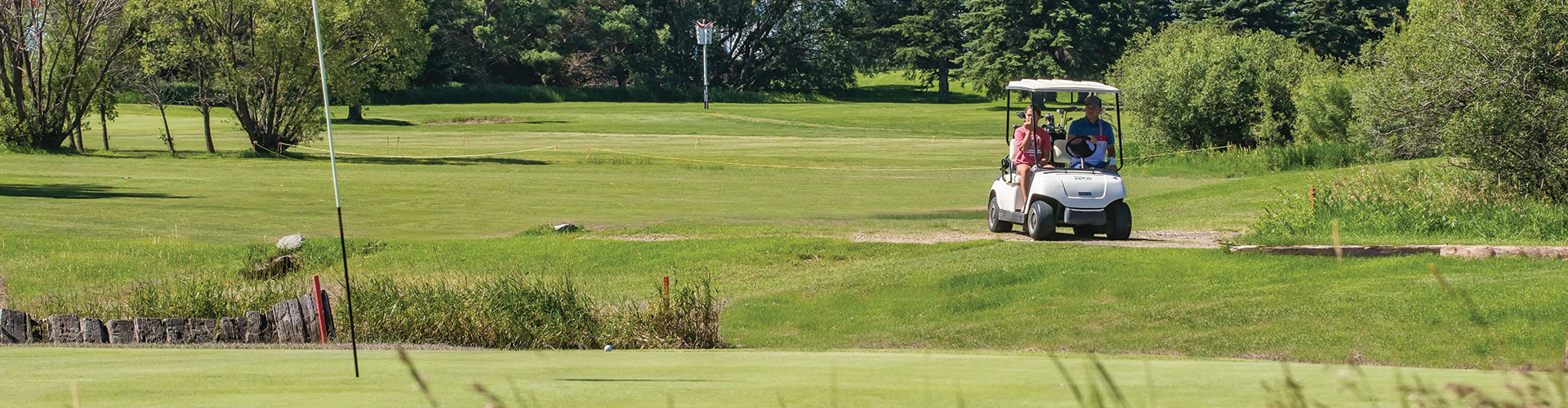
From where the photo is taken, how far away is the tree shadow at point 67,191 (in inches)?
1107

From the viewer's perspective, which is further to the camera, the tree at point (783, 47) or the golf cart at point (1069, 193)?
the tree at point (783, 47)

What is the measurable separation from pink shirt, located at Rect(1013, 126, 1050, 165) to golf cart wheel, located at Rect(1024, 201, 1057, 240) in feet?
1.92

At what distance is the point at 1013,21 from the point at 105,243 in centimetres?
8565

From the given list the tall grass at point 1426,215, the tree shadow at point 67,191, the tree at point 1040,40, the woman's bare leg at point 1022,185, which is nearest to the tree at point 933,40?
the tree at point 1040,40

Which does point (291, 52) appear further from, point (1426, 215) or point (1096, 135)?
point (1426, 215)

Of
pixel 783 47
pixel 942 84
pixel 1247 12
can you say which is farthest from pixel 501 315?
pixel 783 47

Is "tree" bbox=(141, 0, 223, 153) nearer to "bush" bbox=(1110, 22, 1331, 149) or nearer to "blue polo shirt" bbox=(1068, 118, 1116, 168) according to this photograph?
"bush" bbox=(1110, 22, 1331, 149)

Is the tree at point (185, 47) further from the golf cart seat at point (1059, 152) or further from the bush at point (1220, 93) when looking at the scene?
the golf cart seat at point (1059, 152)

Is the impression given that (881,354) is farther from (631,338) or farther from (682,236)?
(682,236)

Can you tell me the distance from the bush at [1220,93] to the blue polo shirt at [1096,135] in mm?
25256

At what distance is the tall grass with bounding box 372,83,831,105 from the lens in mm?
97500

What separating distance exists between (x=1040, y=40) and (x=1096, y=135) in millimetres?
80718

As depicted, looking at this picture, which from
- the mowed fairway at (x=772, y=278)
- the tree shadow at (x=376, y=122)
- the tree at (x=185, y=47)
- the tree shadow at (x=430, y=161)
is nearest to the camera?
the mowed fairway at (x=772, y=278)

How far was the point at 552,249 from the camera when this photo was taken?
2003 centimetres
